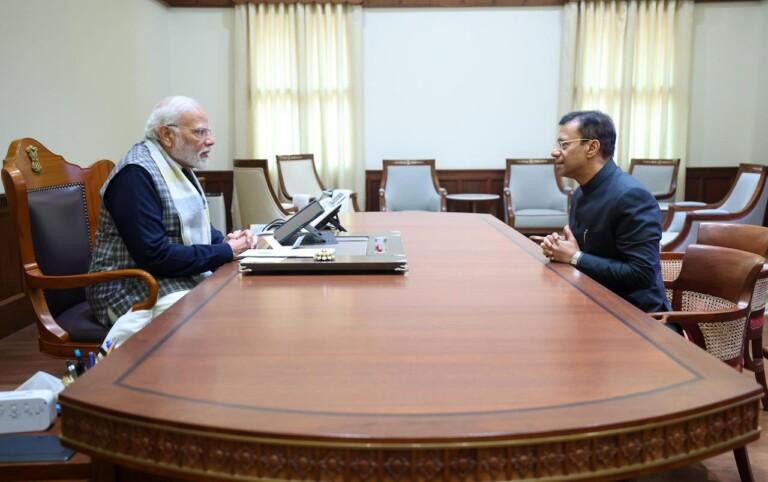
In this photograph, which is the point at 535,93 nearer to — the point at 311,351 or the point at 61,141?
the point at 61,141

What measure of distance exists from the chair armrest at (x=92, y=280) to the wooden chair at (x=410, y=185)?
12.7ft

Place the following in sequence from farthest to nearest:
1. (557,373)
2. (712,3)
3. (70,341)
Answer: (712,3) → (70,341) → (557,373)

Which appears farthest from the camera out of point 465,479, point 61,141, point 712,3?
point 712,3

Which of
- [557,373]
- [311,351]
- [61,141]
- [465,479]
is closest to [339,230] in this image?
[311,351]

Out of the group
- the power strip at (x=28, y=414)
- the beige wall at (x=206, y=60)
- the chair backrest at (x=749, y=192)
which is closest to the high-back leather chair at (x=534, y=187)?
the chair backrest at (x=749, y=192)

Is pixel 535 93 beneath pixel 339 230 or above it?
above

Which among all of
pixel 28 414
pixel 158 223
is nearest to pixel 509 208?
pixel 158 223

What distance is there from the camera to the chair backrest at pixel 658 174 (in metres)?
5.56

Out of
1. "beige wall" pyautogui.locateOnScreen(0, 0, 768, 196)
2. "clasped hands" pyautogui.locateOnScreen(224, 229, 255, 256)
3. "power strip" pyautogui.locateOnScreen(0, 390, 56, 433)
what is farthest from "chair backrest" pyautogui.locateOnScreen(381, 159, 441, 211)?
"power strip" pyautogui.locateOnScreen(0, 390, 56, 433)

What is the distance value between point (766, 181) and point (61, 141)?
4609 mm

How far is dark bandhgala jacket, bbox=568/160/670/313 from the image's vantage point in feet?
5.72

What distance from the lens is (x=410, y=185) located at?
5617 millimetres

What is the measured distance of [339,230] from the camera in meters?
2.32

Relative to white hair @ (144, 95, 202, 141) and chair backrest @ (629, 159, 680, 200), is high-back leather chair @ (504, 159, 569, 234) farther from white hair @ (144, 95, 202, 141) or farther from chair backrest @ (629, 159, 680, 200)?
white hair @ (144, 95, 202, 141)
